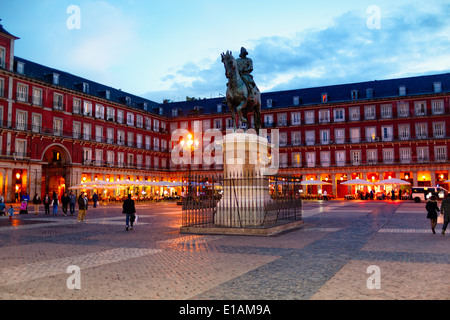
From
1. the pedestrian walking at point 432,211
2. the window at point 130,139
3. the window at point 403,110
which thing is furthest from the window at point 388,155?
A: the pedestrian walking at point 432,211

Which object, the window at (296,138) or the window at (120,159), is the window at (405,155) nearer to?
the window at (296,138)

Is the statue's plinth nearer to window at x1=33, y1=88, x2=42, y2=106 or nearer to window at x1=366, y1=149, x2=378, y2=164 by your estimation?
window at x1=33, y1=88, x2=42, y2=106

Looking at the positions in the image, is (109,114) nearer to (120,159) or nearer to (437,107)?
(120,159)

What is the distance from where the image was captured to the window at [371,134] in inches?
2005

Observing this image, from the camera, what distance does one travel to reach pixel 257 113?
13586 millimetres

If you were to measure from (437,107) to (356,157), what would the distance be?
11643mm

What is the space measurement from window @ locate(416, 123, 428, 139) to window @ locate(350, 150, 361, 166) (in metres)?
7.55

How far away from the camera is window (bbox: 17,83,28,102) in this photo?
3862cm

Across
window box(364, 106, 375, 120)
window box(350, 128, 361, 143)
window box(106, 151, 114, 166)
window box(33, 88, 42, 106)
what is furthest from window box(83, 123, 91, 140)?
window box(364, 106, 375, 120)

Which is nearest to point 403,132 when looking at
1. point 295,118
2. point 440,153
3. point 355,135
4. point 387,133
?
point 387,133

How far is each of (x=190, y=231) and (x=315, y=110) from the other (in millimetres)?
45553

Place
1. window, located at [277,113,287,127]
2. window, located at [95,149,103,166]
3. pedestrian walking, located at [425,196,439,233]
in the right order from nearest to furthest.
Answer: pedestrian walking, located at [425,196,439,233] < window, located at [95,149,103,166] < window, located at [277,113,287,127]

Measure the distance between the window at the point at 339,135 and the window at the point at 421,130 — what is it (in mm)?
9216

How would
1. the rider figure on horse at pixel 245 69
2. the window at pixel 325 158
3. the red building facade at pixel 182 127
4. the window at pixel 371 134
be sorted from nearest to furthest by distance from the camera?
the rider figure on horse at pixel 245 69 < the red building facade at pixel 182 127 < the window at pixel 371 134 < the window at pixel 325 158
